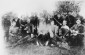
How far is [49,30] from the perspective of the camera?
2129 mm

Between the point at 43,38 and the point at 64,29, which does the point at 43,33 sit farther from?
the point at 64,29

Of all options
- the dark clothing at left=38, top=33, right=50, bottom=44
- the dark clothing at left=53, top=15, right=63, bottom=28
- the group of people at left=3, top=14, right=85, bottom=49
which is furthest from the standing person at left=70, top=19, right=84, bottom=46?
the dark clothing at left=38, top=33, right=50, bottom=44

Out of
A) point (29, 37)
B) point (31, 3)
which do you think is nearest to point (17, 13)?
point (31, 3)

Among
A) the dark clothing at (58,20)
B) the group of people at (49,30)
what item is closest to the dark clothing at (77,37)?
the group of people at (49,30)

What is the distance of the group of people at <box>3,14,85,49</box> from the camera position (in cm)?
209

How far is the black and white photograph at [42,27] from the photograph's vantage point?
2086 mm

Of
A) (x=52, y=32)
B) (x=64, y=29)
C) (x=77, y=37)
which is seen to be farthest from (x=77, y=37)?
(x=52, y=32)

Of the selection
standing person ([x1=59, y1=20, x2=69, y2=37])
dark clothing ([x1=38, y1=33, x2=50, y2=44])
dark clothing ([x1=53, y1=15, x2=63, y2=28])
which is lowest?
dark clothing ([x1=38, y1=33, x2=50, y2=44])

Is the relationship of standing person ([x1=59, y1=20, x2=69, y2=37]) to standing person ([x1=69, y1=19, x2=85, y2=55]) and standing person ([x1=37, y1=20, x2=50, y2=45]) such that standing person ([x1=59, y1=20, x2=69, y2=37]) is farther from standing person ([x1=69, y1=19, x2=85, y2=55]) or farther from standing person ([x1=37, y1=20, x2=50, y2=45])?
standing person ([x1=37, y1=20, x2=50, y2=45])

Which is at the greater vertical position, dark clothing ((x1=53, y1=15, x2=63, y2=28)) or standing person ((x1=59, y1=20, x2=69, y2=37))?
dark clothing ((x1=53, y1=15, x2=63, y2=28))

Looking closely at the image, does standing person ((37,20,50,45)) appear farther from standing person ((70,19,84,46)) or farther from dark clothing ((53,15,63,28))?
standing person ((70,19,84,46))

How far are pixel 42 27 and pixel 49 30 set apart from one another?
109mm

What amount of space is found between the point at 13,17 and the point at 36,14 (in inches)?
13.6

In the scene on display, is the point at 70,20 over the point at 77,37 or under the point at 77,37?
over
